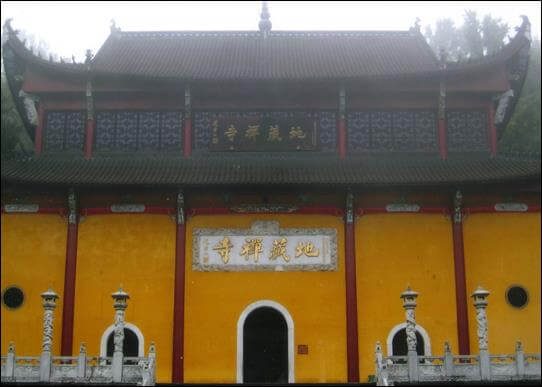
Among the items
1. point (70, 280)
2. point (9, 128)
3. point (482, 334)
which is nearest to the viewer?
point (482, 334)

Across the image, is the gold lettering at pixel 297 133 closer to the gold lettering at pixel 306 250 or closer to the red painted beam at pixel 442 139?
the gold lettering at pixel 306 250

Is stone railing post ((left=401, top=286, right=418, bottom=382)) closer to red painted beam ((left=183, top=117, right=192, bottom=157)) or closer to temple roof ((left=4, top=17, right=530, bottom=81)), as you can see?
temple roof ((left=4, top=17, right=530, bottom=81))

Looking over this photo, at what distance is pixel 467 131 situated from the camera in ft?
55.6

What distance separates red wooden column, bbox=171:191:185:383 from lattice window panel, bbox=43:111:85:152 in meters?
3.21

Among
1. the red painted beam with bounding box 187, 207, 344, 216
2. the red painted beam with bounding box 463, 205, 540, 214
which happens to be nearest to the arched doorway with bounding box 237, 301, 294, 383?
the red painted beam with bounding box 187, 207, 344, 216

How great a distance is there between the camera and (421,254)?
613 inches

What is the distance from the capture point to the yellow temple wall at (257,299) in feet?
49.0

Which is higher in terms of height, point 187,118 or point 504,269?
point 187,118

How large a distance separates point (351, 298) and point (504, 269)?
11.1 ft

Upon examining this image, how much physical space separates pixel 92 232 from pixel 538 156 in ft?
33.1

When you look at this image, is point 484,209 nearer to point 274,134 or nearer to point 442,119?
point 442,119

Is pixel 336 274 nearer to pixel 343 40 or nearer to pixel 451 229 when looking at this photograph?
pixel 451 229

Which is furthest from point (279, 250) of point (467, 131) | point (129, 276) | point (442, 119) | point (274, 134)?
point (467, 131)

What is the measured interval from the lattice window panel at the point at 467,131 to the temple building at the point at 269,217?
0.03m
